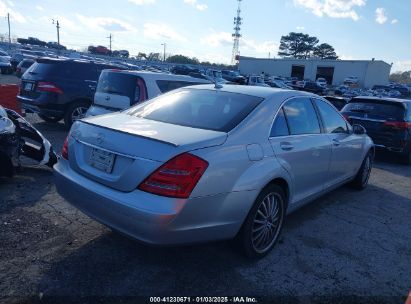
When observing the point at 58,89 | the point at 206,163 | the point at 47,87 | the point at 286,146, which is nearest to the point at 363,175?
the point at 286,146

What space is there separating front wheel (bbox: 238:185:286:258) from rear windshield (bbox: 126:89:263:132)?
0.75 meters

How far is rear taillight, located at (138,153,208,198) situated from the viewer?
9.00 feet

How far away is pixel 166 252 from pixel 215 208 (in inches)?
35.8

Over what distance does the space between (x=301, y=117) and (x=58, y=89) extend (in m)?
6.69

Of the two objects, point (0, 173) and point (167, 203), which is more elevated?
point (167, 203)

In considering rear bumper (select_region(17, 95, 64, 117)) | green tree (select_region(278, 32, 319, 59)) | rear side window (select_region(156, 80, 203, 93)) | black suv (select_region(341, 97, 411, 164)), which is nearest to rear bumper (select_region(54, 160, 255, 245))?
rear side window (select_region(156, 80, 203, 93))

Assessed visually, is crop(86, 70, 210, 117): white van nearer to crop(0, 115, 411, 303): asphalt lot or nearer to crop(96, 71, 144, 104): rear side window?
crop(96, 71, 144, 104): rear side window

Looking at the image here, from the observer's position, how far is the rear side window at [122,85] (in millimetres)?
7012

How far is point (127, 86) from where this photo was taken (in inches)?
278

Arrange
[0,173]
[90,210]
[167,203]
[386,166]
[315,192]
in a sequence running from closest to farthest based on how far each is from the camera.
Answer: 1. [167,203]
2. [90,210]
3. [315,192]
4. [0,173]
5. [386,166]

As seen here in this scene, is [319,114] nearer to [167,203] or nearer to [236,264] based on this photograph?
[236,264]

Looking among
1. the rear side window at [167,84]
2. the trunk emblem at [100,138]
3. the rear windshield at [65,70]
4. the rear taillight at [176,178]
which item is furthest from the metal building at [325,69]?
the rear taillight at [176,178]

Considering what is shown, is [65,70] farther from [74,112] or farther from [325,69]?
[325,69]

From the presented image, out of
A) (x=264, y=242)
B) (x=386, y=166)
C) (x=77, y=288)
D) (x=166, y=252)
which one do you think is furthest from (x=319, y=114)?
(x=386, y=166)
